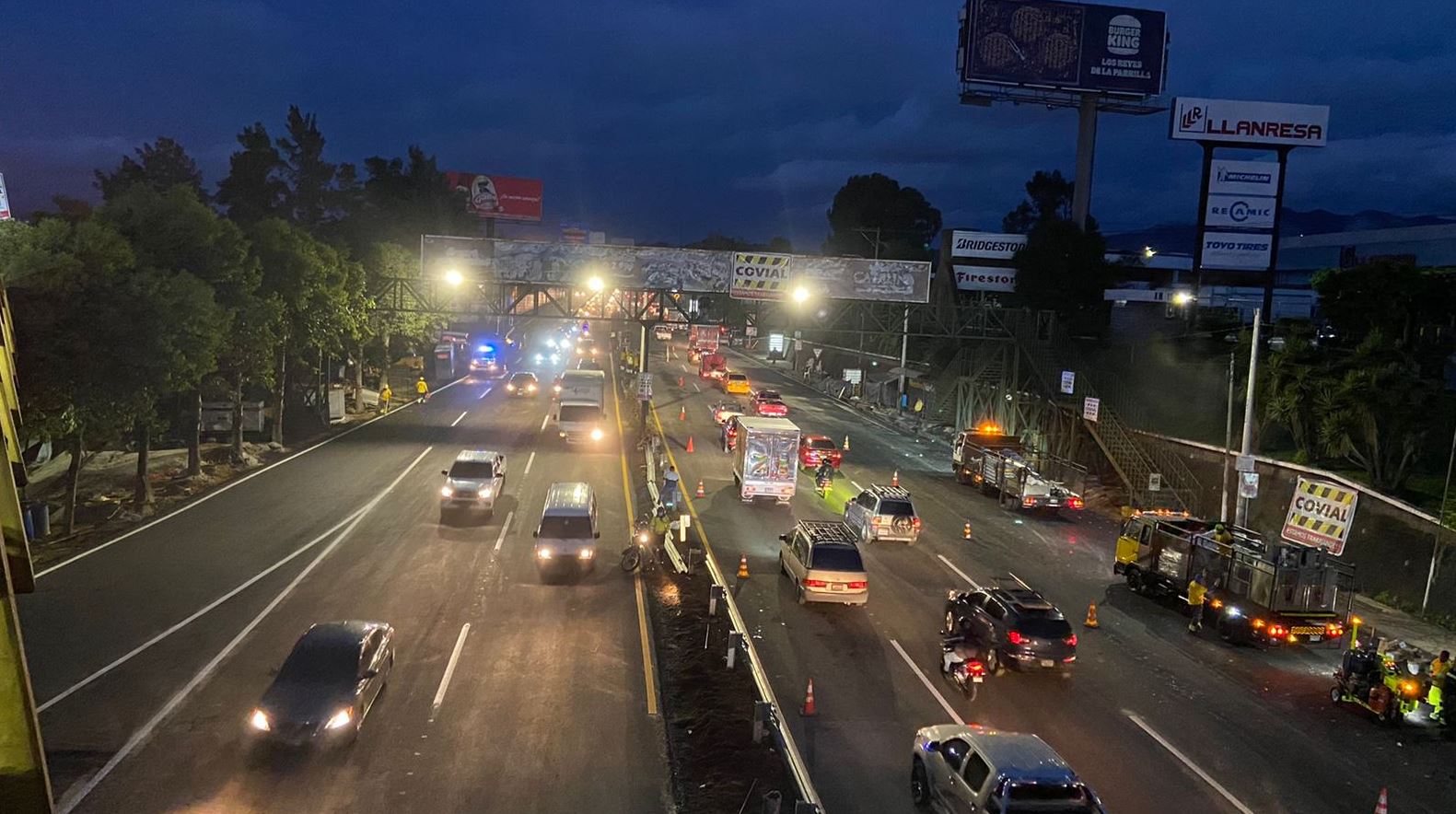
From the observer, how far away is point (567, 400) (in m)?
47.3

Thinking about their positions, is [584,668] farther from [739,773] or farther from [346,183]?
[346,183]

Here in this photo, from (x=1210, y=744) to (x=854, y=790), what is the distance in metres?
6.81

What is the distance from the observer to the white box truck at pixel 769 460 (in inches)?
1336

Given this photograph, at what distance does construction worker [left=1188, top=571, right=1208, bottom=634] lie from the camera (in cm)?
2245

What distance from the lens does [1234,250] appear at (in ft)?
148

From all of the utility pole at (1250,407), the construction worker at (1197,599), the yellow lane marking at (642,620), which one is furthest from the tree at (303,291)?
the utility pole at (1250,407)

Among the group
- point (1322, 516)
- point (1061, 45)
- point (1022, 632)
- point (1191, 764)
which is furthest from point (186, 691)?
point (1061, 45)

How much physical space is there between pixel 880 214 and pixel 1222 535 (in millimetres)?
94380

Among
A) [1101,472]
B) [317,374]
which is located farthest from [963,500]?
[317,374]

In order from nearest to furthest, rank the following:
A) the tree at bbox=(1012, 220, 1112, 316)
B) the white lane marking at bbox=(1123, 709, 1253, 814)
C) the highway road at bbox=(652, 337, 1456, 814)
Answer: the white lane marking at bbox=(1123, 709, 1253, 814)
the highway road at bbox=(652, 337, 1456, 814)
the tree at bbox=(1012, 220, 1112, 316)

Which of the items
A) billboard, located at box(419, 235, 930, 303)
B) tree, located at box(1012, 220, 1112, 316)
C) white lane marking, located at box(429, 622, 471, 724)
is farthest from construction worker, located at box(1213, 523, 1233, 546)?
tree, located at box(1012, 220, 1112, 316)

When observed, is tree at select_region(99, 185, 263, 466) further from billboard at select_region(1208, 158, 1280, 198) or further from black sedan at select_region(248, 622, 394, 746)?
billboard at select_region(1208, 158, 1280, 198)

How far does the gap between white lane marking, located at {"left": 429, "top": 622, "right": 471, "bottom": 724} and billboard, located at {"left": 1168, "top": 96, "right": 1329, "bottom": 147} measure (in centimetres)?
4134

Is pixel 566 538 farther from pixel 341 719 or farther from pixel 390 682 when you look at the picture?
pixel 341 719
